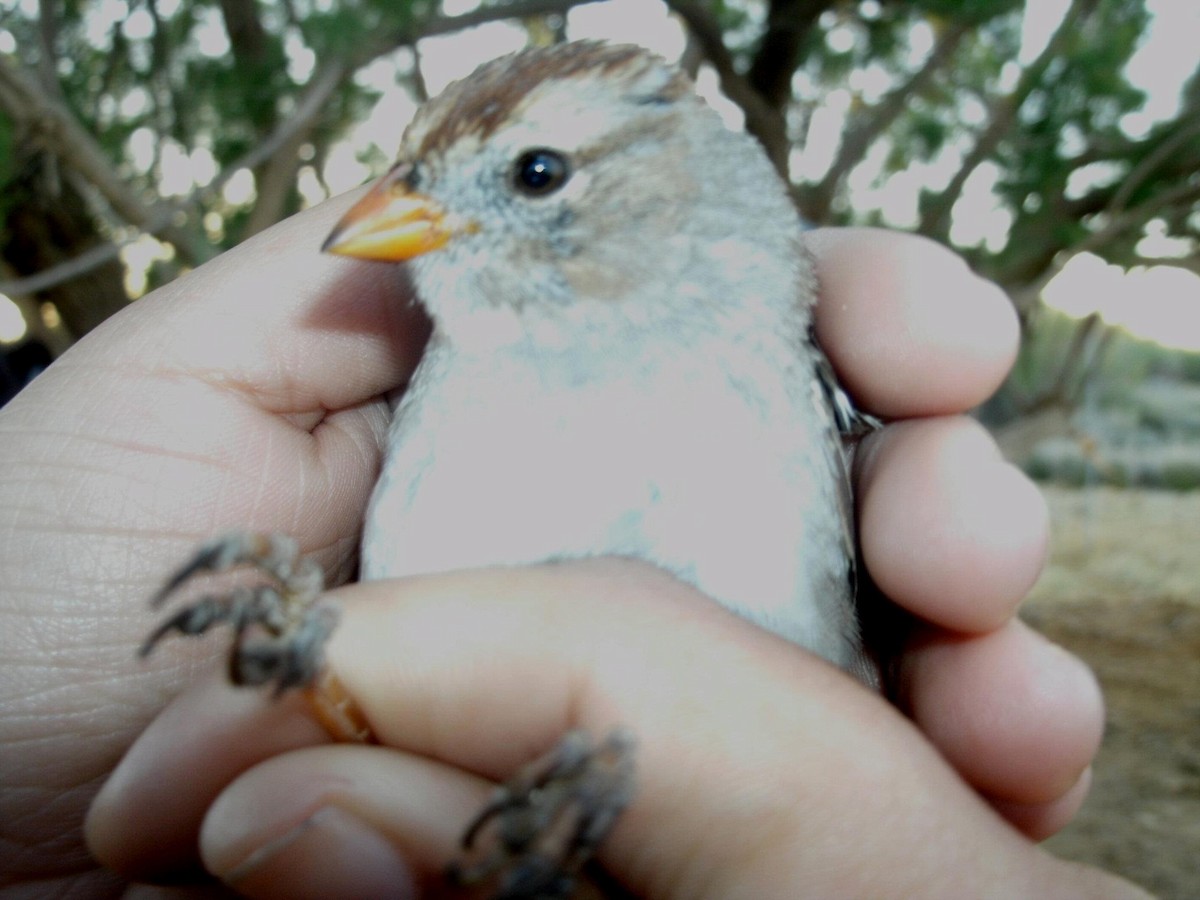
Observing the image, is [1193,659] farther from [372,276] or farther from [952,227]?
[372,276]

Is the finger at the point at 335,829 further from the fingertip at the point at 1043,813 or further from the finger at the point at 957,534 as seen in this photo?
the fingertip at the point at 1043,813

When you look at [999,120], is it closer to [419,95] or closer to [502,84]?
[419,95]

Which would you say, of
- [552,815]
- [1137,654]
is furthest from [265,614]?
[1137,654]

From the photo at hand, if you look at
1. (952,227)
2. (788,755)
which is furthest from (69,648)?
(952,227)

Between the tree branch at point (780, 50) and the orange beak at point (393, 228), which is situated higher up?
the orange beak at point (393, 228)

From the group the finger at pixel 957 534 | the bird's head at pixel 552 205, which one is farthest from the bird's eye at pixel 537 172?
the finger at pixel 957 534
